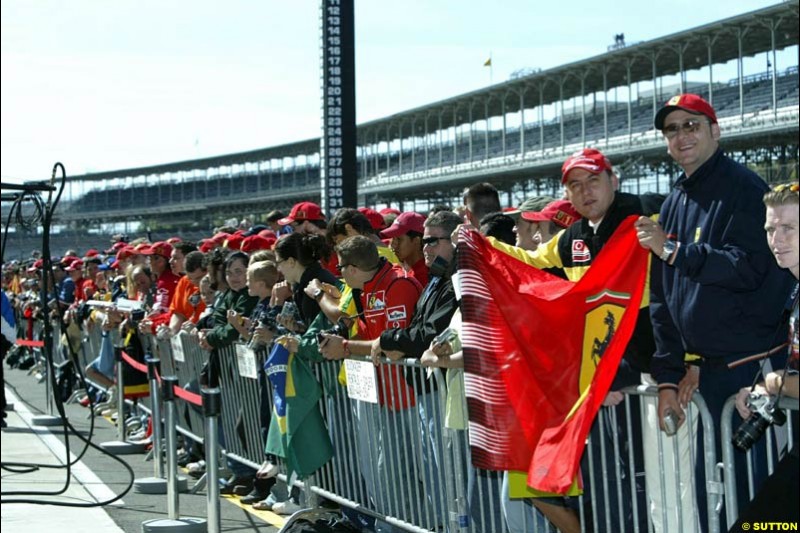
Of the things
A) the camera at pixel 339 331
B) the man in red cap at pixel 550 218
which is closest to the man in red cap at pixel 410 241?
the camera at pixel 339 331

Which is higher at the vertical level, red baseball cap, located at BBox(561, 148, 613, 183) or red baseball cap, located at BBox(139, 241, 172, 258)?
red baseball cap, located at BBox(139, 241, 172, 258)

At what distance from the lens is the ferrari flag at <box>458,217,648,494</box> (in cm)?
448

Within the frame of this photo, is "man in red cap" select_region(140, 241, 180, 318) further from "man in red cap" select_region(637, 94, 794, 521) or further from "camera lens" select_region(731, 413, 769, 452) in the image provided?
"camera lens" select_region(731, 413, 769, 452)

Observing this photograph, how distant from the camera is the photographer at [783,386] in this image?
3.28m

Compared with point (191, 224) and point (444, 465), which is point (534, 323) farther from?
point (191, 224)

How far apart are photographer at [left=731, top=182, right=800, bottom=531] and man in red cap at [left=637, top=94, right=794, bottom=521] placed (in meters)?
0.23

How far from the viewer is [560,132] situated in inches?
2398

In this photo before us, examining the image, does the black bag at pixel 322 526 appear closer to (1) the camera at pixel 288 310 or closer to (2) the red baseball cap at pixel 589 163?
(1) the camera at pixel 288 310

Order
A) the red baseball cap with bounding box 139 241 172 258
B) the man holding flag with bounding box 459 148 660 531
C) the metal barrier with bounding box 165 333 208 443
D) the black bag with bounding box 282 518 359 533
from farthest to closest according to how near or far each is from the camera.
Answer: the red baseball cap with bounding box 139 241 172 258 < the metal barrier with bounding box 165 333 208 443 < the black bag with bounding box 282 518 359 533 < the man holding flag with bounding box 459 148 660 531

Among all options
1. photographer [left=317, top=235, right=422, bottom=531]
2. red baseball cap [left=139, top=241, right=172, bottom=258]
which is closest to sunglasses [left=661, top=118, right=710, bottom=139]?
photographer [left=317, top=235, right=422, bottom=531]

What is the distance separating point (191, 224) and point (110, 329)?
84352mm

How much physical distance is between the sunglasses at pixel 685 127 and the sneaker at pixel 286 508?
4.27 m

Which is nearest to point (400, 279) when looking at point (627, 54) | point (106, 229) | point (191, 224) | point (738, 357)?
point (738, 357)

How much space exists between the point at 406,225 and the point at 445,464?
186 cm
